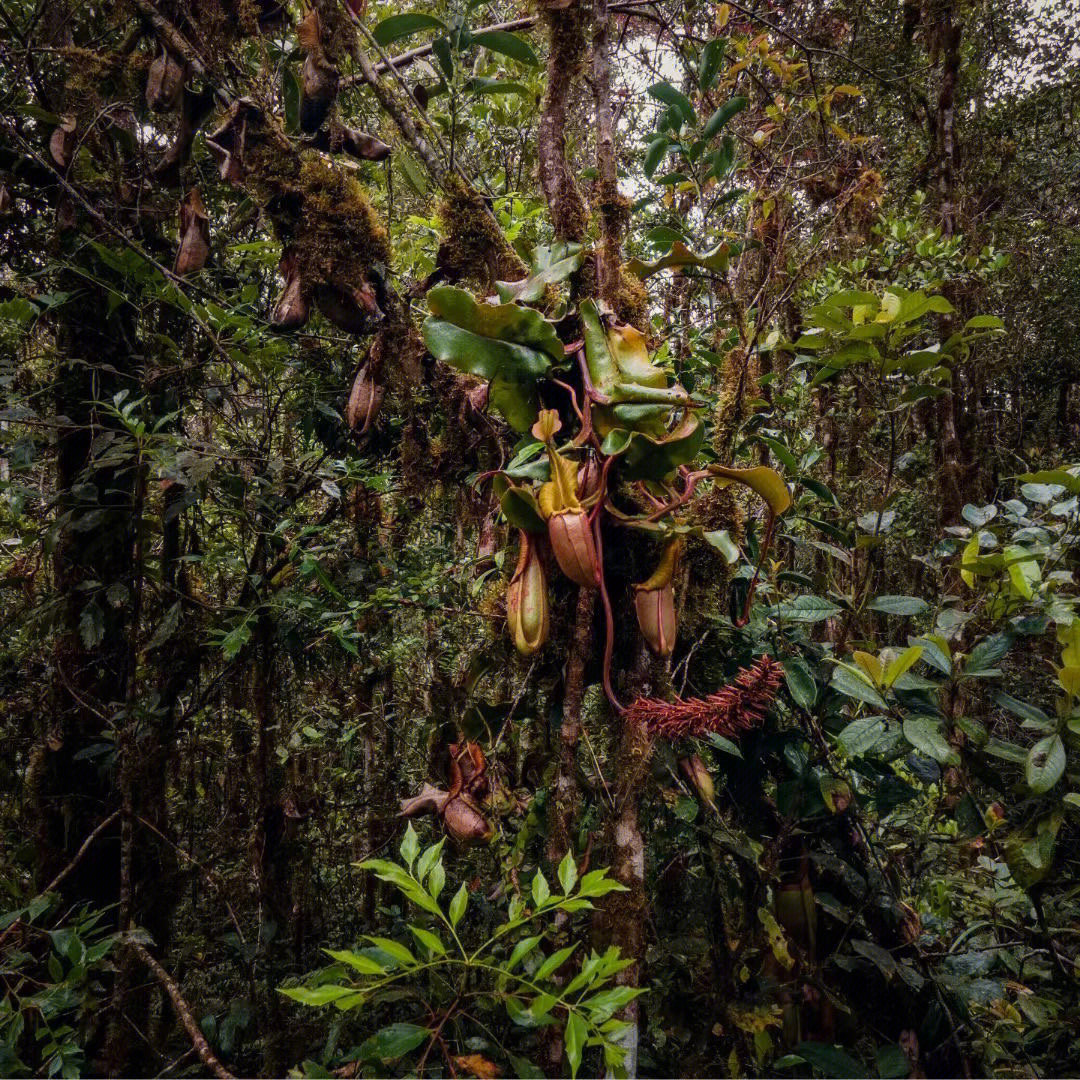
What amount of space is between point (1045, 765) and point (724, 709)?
49 cm

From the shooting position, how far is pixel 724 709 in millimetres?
829

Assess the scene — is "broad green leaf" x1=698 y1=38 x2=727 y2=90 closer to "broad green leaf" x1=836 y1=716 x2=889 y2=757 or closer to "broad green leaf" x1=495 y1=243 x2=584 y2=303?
"broad green leaf" x1=495 y1=243 x2=584 y2=303

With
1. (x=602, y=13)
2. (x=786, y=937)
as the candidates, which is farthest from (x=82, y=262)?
(x=786, y=937)

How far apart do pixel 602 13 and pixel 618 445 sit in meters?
0.81

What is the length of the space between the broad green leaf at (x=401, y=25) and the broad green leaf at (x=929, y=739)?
1391mm

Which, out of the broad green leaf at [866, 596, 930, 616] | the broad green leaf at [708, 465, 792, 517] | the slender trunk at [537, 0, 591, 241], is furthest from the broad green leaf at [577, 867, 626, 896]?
the slender trunk at [537, 0, 591, 241]

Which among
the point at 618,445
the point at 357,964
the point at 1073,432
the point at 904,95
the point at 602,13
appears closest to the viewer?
the point at 357,964

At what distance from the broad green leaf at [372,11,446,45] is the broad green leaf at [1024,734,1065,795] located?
152 cm

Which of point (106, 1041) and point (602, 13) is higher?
point (602, 13)

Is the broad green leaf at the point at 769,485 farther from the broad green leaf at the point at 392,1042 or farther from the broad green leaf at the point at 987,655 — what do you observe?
the broad green leaf at the point at 392,1042

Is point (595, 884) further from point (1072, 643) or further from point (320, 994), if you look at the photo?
point (1072, 643)

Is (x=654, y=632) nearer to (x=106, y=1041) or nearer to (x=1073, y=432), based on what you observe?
(x=106, y=1041)

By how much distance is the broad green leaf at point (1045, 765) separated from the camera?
2.98ft

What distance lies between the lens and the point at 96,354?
197 cm
